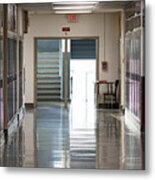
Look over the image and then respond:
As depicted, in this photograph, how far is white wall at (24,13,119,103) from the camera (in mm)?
3115

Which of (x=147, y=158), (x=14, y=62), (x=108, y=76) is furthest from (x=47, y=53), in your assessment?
(x=147, y=158)

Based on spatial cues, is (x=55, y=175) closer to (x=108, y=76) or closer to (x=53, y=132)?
(x=53, y=132)

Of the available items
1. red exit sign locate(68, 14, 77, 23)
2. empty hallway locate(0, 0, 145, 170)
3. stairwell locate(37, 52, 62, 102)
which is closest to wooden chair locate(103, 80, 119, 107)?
empty hallway locate(0, 0, 145, 170)

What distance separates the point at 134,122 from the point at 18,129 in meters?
0.89

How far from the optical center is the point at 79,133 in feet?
10.1

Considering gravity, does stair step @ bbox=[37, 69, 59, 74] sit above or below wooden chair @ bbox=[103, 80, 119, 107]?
above

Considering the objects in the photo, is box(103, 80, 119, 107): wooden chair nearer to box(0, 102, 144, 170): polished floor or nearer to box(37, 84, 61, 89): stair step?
box(0, 102, 144, 170): polished floor

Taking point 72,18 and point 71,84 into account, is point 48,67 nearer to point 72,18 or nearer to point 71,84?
point 71,84

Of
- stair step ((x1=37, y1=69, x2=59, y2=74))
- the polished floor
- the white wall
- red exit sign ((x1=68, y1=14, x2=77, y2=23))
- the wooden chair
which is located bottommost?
the polished floor

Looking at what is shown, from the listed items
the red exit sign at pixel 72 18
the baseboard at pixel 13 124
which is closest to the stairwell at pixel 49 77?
the baseboard at pixel 13 124

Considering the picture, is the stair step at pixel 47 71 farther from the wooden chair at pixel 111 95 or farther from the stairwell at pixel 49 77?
the wooden chair at pixel 111 95

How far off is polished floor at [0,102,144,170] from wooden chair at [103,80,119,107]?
66 millimetres

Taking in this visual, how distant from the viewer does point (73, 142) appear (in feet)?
9.98

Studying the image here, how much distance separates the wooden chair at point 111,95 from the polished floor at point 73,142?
0.07 metres
